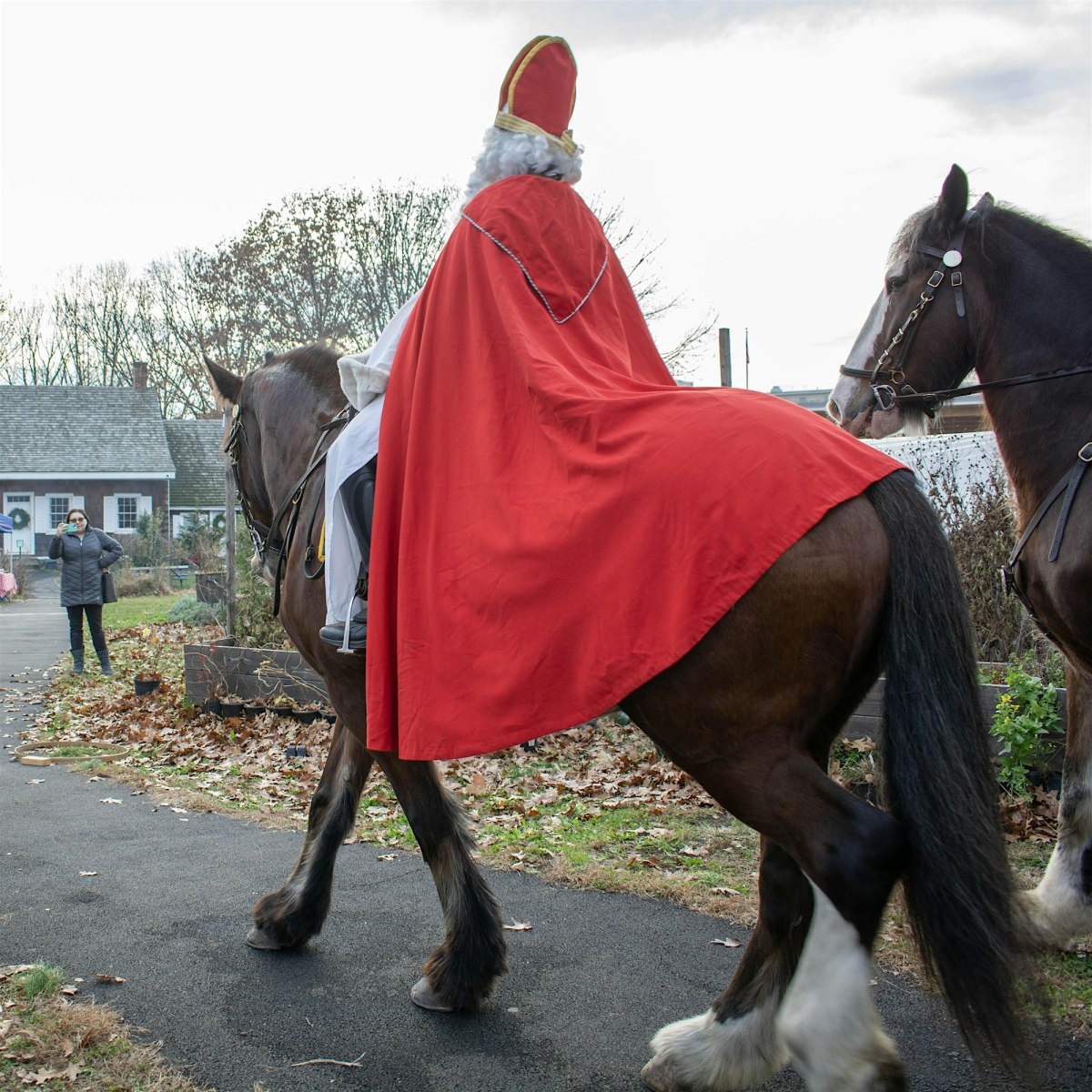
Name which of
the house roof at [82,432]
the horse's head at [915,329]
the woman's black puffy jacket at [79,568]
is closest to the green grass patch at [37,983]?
the horse's head at [915,329]

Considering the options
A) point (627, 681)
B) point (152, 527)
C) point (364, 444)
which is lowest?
point (152, 527)

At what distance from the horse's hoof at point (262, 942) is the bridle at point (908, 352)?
10.4 feet

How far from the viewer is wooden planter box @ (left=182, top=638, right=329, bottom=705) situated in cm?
870

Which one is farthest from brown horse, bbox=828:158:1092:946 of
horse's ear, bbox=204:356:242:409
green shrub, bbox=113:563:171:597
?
green shrub, bbox=113:563:171:597

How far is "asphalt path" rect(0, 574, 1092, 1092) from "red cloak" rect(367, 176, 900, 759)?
104 cm

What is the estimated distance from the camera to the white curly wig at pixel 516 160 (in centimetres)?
324

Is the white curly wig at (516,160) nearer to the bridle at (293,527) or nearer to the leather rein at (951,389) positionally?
the bridle at (293,527)

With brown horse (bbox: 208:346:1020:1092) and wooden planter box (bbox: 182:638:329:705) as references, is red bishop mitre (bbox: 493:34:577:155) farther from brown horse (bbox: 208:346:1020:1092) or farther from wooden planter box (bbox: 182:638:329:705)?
wooden planter box (bbox: 182:638:329:705)

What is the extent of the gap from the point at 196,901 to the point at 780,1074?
2.79 meters

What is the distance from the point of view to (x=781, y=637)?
7.40 ft

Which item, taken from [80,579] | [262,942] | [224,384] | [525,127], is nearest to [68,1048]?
[262,942]

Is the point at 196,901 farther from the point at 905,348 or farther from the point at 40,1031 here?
the point at 905,348

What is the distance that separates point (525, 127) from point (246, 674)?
6.84 m

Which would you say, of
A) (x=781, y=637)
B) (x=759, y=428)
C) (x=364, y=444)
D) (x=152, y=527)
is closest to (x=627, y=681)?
(x=781, y=637)
